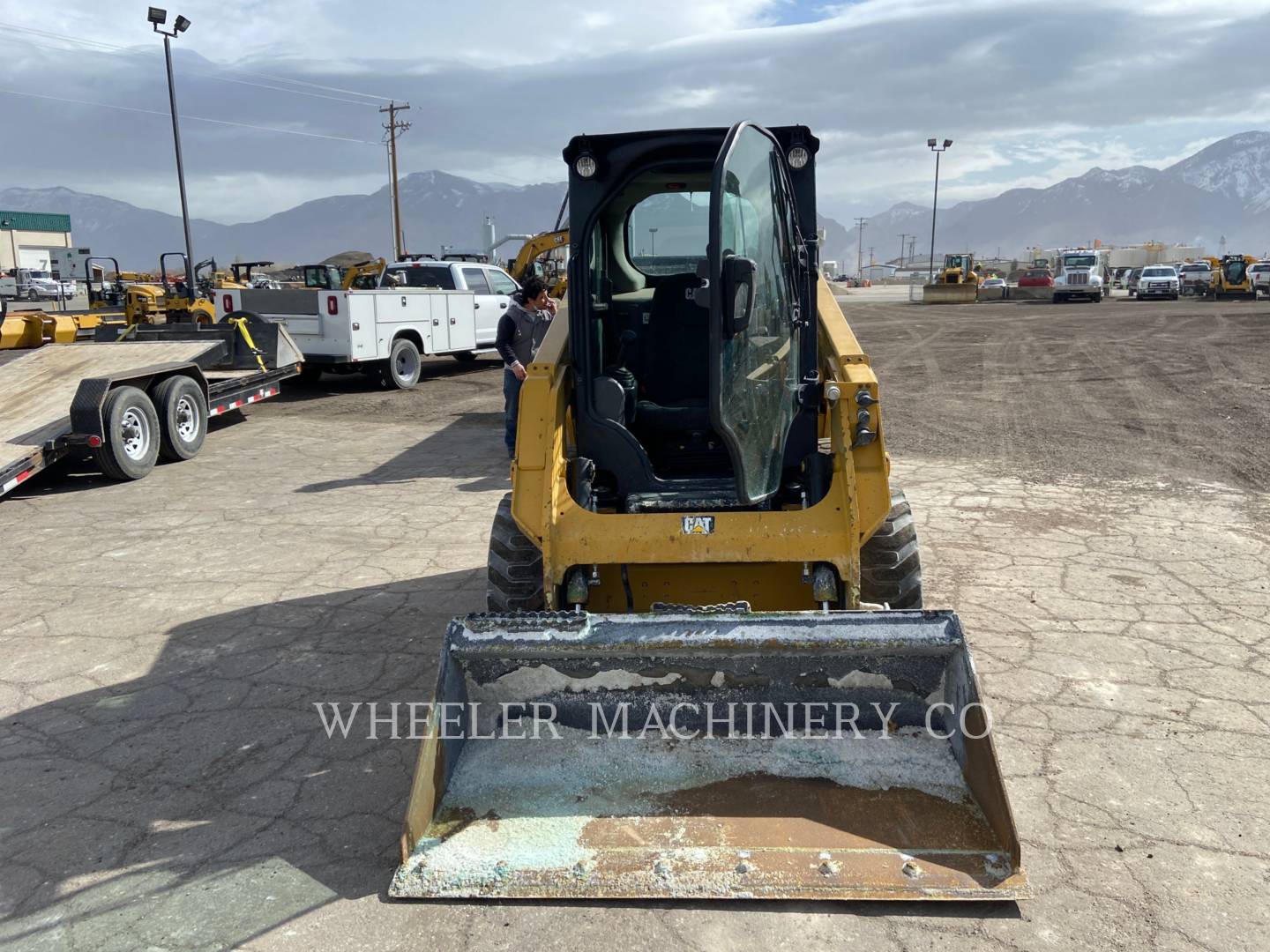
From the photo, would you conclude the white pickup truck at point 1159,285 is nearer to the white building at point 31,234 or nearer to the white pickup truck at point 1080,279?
the white pickup truck at point 1080,279

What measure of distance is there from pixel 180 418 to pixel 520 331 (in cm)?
408

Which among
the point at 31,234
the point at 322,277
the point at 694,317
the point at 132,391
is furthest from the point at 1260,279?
the point at 31,234

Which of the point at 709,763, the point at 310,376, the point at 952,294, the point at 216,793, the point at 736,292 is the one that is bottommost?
the point at 216,793

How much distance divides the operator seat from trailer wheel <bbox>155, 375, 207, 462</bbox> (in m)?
6.55

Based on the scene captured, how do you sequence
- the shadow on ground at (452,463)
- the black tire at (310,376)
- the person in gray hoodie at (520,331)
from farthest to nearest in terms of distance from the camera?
the black tire at (310,376) < the shadow on ground at (452,463) < the person in gray hoodie at (520,331)

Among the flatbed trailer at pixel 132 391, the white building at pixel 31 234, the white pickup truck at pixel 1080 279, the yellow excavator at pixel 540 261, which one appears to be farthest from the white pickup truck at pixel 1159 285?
the white building at pixel 31 234

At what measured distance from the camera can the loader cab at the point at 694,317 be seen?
3477 millimetres

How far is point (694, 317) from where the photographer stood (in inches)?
186

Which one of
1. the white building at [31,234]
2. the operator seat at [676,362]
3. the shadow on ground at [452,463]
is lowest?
the shadow on ground at [452,463]

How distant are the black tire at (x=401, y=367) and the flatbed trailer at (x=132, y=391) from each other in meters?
2.48

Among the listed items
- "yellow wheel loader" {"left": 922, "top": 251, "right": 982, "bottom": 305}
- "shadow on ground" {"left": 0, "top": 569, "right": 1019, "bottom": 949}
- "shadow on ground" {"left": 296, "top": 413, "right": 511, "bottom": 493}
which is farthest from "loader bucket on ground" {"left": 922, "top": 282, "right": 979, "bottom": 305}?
"shadow on ground" {"left": 0, "top": 569, "right": 1019, "bottom": 949}

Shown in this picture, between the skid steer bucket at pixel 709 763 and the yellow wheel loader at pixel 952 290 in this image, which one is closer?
the skid steer bucket at pixel 709 763

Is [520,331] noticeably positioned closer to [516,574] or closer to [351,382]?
[516,574]

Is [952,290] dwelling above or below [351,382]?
above
